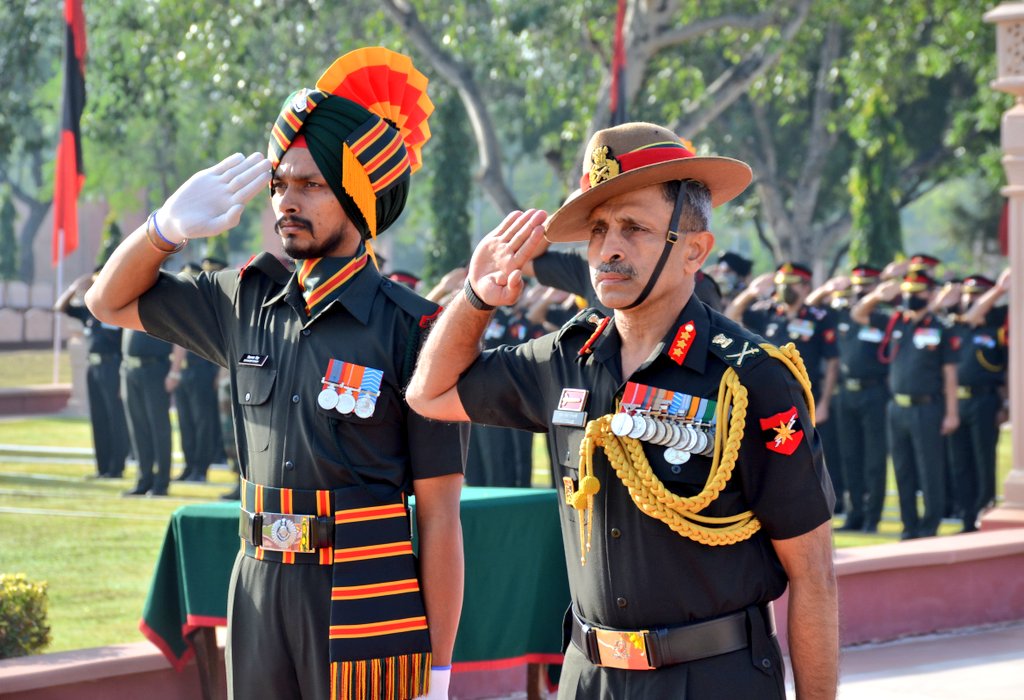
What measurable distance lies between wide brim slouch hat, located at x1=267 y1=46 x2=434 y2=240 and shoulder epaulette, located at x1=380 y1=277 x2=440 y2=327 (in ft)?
0.60

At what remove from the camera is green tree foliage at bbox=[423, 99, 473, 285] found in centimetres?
2523

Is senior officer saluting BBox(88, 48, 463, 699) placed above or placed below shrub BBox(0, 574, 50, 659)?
above

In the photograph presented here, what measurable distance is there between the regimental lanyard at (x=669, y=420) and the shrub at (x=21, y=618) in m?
3.62

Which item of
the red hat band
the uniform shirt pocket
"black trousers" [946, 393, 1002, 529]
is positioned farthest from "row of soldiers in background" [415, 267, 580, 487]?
the red hat band

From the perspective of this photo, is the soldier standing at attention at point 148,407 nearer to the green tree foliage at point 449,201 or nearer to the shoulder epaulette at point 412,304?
the green tree foliage at point 449,201

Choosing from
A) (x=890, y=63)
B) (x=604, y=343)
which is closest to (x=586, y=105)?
(x=890, y=63)

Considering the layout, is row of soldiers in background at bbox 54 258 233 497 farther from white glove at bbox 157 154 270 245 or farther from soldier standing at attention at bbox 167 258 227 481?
white glove at bbox 157 154 270 245

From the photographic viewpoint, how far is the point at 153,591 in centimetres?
546

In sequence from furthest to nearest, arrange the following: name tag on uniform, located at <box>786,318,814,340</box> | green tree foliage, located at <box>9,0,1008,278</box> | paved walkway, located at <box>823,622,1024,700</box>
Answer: green tree foliage, located at <box>9,0,1008,278</box>
name tag on uniform, located at <box>786,318,814,340</box>
paved walkway, located at <box>823,622,1024,700</box>

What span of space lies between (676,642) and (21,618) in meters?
3.70

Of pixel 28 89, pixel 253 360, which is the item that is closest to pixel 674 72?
pixel 253 360

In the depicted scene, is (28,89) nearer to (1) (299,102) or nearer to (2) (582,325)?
(1) (299,102)

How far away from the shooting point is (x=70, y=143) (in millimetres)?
12953

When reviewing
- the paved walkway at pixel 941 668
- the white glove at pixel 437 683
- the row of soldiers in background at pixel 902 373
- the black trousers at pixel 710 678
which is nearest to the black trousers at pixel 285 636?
the white glove at pixel 437 683
